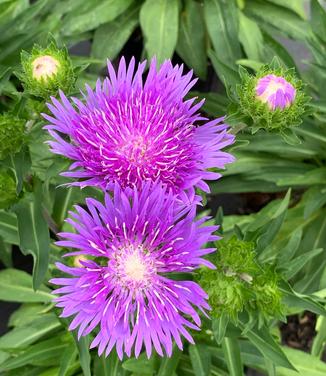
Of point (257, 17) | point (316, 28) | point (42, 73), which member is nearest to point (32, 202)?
point (42, 73)

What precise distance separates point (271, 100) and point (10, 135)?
1.37ft

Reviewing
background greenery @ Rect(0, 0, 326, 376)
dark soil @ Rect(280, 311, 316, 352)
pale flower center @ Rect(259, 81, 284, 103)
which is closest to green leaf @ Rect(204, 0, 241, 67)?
background greenery @ Rect(0, 0, 326, 376)

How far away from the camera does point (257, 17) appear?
162cm

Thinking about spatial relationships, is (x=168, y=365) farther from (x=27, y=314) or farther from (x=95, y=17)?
(x=95, y=17)

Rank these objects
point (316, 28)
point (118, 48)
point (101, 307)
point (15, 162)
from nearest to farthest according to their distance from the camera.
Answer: point (101, 307) < point (15, 162) < point (316, 28) < point (118, 48)

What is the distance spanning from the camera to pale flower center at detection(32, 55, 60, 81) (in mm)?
791

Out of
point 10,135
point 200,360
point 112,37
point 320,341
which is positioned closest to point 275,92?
point 10,135

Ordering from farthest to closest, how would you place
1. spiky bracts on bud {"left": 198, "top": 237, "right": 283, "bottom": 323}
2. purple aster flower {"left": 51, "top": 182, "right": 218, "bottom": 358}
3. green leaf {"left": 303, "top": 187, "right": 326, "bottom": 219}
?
1. green leaf {"left": 303, "top": 187, "right": 326, "bottom": 219}
2. spiky bracts on bud {"left": 198, "top": 237, "right": 283, "bottom": 323}
3. purple aster flower {"left": 51, "top": 182, "right": 218, "bottom": 358}

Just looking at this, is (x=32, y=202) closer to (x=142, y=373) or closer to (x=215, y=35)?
(x=142, y=373)

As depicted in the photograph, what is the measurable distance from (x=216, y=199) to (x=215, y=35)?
1.79 feet

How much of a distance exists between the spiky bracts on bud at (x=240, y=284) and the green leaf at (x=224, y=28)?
28.5 inches

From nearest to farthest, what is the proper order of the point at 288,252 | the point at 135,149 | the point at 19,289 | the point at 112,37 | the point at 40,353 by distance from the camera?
the point at 135,149 < the point at 288,252 < the point at 40,353 < the point at 19,289 < the point at 112,37

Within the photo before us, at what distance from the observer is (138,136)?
757mm

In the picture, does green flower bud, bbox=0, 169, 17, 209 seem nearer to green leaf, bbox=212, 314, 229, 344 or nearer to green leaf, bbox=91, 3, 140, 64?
green leaf, bbox=212, 314, 229, 344
